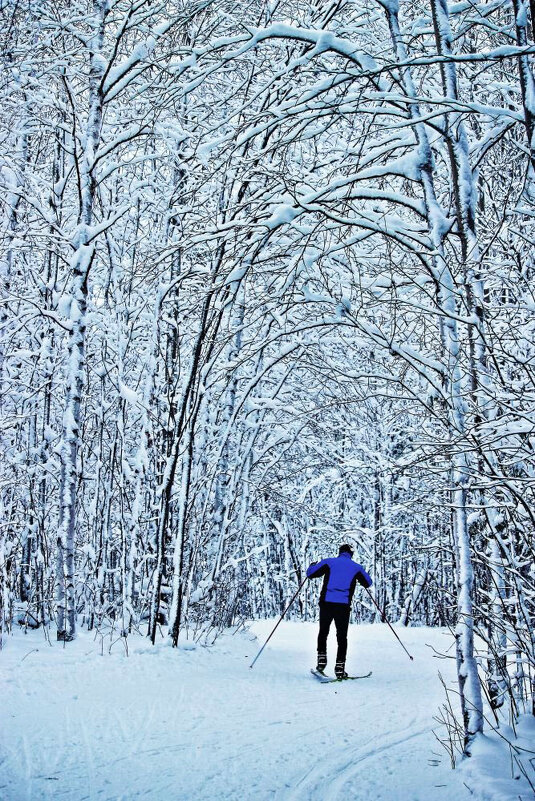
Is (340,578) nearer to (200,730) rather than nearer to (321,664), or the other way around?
(321,664)

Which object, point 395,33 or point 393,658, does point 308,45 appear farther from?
point 393,658

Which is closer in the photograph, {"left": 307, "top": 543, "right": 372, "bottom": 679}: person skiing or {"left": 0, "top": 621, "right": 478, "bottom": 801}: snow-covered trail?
{"left": 0, "top": 621, "right": 478, "bottom": 801}: snow-covered trail

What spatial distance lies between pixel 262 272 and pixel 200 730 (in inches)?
129

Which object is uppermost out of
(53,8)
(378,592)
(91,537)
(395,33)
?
(53,8)

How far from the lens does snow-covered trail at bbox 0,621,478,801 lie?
3.13m

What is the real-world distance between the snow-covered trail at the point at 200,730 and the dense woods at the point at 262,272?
2.01 ft

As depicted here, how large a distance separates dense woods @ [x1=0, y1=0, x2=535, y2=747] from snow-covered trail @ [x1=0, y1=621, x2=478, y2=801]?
61cm

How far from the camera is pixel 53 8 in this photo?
765 cm

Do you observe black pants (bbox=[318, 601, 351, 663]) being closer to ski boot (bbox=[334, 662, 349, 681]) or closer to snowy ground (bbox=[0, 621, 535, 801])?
ski boot (bbox=[334, 662, 349, 681])

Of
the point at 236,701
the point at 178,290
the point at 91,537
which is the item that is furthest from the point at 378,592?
the point at 236,701

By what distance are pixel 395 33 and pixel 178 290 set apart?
544cm

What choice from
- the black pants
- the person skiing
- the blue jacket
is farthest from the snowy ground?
the blue jacket

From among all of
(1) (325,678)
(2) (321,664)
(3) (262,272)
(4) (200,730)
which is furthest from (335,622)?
(3) (262,272)

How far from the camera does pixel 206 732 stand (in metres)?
4.11
